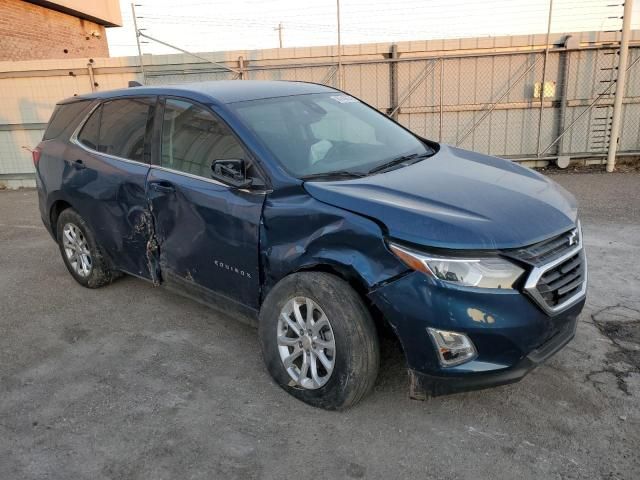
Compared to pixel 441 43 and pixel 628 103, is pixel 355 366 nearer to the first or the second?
pixel 441 43

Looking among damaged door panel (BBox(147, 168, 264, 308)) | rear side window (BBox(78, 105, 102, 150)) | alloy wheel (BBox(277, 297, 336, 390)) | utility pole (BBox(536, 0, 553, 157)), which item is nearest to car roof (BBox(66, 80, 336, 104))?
rear side window (BBox(78, 105, 102, 150))

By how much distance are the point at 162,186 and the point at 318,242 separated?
1458 millimetres

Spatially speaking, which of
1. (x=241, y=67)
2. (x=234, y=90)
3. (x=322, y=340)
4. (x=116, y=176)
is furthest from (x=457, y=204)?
(x=241, y=67)

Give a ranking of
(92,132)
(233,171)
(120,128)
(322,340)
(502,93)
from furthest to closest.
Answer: (502,93) < (92,132) < (120,128) < (233,171) < (322,340)

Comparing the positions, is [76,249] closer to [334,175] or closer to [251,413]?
[251,413]

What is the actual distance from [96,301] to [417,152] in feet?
10.1

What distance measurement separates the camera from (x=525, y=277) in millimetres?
2566

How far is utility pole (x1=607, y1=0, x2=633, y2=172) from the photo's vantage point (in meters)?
Answer: 8.92

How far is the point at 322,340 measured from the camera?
9.72 feet

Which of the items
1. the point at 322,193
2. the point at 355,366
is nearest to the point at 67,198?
the point at 322,193

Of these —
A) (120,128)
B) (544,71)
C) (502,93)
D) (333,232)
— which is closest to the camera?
(333,232)

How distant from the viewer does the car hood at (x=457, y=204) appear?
259cm

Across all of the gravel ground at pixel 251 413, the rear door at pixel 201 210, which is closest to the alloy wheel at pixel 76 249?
the gravel ground at pixel 251 413

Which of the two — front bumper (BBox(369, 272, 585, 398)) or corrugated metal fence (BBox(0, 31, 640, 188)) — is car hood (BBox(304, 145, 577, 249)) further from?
corrugated metal fence (BBox(0, 31, 640, 188))
